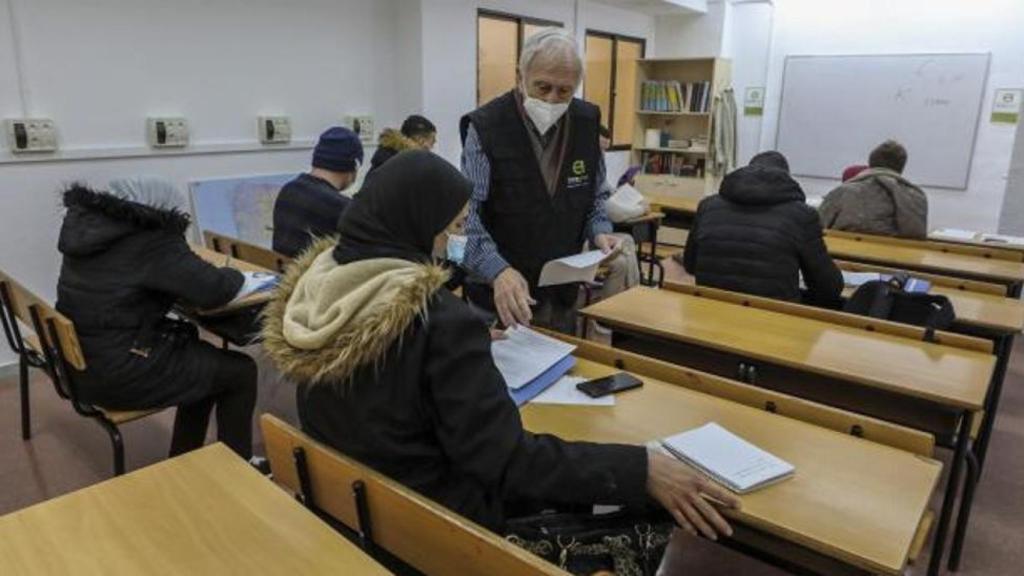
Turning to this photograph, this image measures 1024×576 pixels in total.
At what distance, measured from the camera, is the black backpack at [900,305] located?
242cm

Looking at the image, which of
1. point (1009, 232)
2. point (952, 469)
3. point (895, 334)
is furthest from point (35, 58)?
point (1009, 232)

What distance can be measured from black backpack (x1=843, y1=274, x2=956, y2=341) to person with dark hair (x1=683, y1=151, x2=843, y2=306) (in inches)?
3.6

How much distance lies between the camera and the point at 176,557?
3.30ft

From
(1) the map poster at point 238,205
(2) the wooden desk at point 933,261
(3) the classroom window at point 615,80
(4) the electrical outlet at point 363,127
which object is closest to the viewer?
(2) the wooden desk at point 933,261

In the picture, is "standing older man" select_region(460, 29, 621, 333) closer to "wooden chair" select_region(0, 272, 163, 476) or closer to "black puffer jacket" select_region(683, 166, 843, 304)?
"black puffer jacket" select_region(683, 166, 843, 304)

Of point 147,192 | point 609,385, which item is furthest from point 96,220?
point 609,385

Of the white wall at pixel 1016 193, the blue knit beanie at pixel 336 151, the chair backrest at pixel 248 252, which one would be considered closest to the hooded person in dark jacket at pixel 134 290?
the chair backrest at pixel 248 252

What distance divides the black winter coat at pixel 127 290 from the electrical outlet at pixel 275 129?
224 centimetres

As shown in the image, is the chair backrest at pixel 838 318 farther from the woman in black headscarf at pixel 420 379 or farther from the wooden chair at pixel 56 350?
the wooden chair at pixel 56 350

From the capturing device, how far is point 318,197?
2908 millimetres

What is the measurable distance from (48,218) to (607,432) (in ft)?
10.7

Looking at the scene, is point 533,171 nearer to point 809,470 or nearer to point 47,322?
point 809,470

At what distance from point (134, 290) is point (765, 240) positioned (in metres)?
2.13

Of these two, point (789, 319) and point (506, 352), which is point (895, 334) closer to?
point (789, 319)
